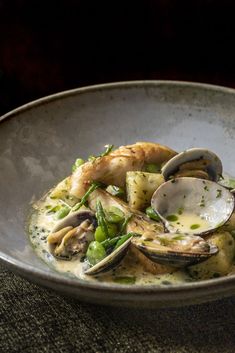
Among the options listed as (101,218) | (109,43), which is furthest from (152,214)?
(109,43)

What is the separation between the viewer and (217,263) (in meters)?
2.20

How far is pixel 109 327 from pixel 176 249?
33 cm

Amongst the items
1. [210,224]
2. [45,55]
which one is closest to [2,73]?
[45,55]

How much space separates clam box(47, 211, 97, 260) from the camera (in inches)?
92.4

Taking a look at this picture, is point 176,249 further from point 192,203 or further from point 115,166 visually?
point 115,166

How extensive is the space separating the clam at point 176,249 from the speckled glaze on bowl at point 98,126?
2.36ft

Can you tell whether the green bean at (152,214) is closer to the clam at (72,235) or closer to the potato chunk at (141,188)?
the potato chunk at (141,188)

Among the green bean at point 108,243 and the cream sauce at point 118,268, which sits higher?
the green bean at point 108,243

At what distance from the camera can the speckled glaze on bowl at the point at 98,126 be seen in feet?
9.60

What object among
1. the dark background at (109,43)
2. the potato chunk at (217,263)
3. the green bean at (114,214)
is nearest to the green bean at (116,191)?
the green bean at (114,214)

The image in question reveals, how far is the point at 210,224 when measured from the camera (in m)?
2.38

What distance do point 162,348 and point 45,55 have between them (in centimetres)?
301

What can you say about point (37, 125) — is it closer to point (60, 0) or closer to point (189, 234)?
point (189, 234)

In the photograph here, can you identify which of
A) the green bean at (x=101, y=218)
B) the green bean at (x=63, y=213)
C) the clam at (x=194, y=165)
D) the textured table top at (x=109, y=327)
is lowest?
the textured table top at (x=109, y=327)
